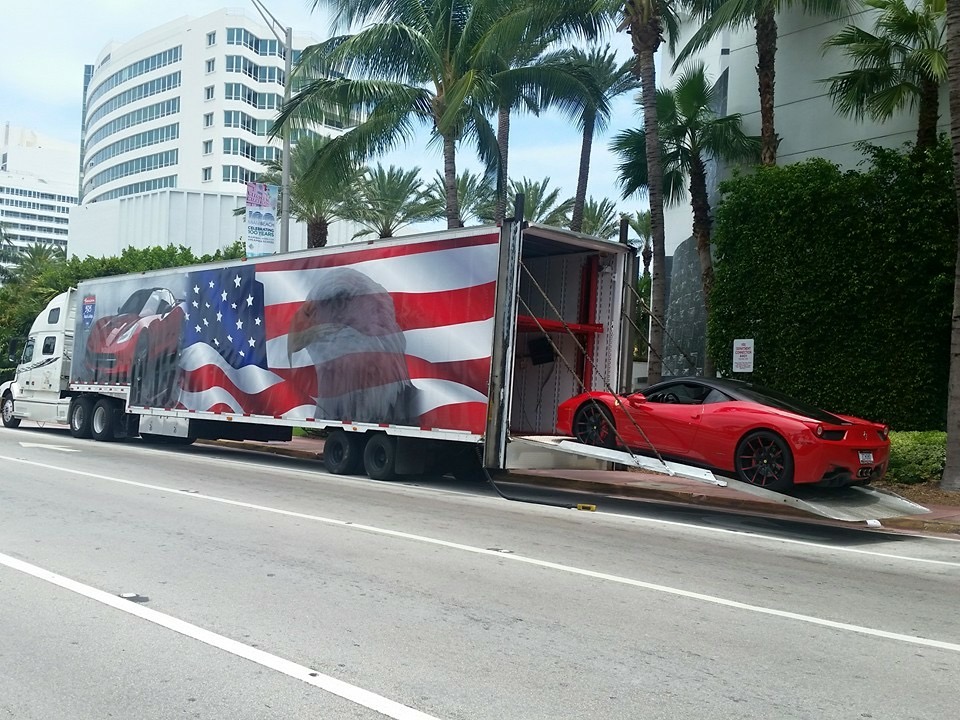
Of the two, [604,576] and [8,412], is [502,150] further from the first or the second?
[604,576]

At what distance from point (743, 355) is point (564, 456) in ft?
16.7

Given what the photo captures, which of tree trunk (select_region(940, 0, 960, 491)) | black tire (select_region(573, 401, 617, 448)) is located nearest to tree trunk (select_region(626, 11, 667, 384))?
black tire (select_region(573, 401, 617, 448))

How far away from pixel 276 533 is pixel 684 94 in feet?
53.2

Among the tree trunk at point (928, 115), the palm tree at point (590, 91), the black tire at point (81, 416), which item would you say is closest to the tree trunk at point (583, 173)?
the palm tree at point (590, 91)

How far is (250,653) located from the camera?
5.41 meters

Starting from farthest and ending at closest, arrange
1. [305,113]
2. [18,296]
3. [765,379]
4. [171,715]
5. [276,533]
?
[18,296]
[305,113]
[765,379]
[276,533]
[171,715]

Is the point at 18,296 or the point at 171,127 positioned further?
the point at 171,127

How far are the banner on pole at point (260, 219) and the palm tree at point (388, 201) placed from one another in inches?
456

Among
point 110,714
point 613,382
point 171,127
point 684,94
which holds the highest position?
point 171,127

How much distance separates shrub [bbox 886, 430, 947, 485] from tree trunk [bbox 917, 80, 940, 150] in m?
5.70

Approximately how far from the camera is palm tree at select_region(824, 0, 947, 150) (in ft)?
57.8

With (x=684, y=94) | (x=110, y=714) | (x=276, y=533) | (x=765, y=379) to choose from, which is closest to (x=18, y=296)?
(x=684, y=94)

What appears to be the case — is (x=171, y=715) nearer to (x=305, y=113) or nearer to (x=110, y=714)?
(x=110, y=714)

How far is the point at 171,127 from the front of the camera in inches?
3474
